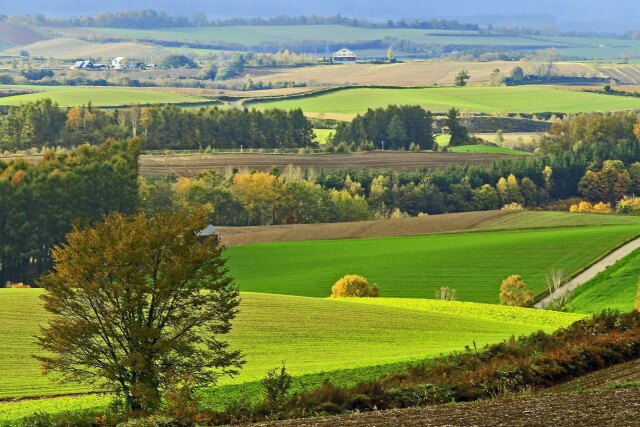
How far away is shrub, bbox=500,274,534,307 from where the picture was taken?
68562 mm

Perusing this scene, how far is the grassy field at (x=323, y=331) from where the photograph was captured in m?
41.8

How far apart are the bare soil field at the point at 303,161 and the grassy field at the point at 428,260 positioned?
139ft

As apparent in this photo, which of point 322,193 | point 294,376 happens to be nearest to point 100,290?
point 294,376

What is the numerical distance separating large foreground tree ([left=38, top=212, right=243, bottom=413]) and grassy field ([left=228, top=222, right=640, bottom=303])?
124 ft

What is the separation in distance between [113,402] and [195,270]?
4.17 m

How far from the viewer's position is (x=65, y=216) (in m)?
90.9

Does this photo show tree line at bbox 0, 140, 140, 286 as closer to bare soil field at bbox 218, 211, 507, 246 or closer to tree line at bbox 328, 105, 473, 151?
bare soil field at bbox 218, 211, 507, 246

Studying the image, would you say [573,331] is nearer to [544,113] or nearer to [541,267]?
[541,267]

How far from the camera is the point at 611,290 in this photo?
68750 mm

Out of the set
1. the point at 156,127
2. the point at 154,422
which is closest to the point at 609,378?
the point at 154,422

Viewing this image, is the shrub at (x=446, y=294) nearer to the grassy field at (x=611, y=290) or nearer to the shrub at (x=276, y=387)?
→ the grassy field at (x=611, y=290)

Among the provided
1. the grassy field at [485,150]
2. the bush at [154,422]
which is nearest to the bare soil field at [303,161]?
the grassy field at [485,150]

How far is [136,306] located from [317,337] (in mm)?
15416

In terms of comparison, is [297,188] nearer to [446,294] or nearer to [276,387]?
[446,294]
